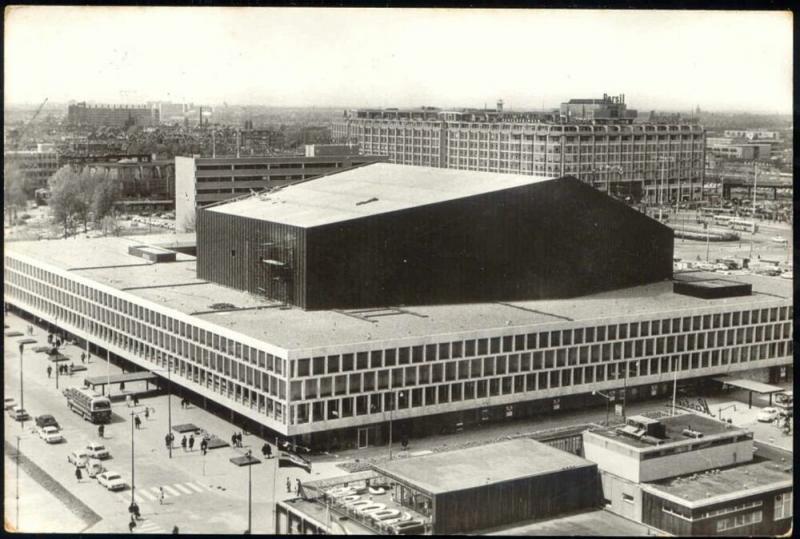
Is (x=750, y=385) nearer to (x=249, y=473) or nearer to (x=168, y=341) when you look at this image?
(x=249, y=473)

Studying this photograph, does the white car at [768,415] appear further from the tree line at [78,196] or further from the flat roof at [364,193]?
the tree line at [78,196]

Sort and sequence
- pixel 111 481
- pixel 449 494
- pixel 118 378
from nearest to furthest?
pixel 449 494 < pixel 111 481 < pixel 118 378

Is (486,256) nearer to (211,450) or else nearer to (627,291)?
(627,291)

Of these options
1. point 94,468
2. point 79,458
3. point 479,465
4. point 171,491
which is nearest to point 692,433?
point 479,465

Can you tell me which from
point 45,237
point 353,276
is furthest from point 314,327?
point 45,237

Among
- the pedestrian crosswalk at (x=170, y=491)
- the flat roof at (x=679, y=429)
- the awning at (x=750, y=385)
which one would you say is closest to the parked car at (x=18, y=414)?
the pedestrian crosswalk at (x=170, y=491)

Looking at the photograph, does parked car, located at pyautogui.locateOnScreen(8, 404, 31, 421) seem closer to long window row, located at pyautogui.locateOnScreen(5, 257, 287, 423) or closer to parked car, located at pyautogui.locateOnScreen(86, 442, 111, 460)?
parked car, located at pyautogui.locateOnScreen(86, 442, 111, 460)
